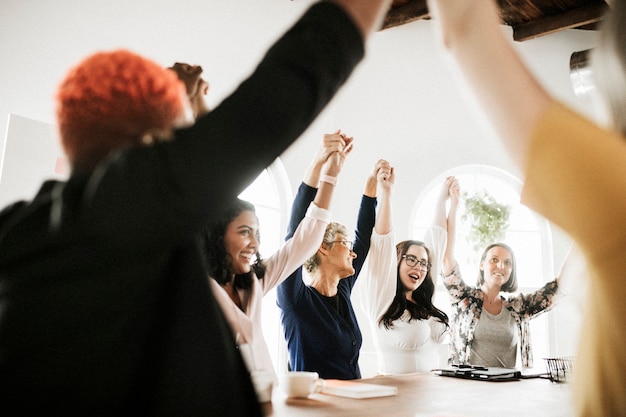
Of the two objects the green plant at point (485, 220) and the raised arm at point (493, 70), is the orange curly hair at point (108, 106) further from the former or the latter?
the green plant at point (485, 220)

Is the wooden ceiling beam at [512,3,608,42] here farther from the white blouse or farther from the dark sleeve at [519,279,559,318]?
A: the white blouse

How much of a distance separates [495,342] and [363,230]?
112 cm

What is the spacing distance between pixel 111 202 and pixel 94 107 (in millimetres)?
148

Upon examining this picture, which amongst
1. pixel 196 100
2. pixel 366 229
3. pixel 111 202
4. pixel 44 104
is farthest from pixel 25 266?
pixel 44 104

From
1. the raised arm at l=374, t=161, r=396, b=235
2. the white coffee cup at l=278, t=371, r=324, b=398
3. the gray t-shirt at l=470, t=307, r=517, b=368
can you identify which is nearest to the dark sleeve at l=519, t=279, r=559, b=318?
the gray t-shirt at l=470, t=307, r=517, b=368

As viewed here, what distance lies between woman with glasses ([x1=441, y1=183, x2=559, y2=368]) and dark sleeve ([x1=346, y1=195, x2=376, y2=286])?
29.2 inches

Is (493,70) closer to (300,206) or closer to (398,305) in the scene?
(300,206)

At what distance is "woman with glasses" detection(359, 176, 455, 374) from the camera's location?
290cm

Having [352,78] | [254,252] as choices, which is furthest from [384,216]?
[352,78]

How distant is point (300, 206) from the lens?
2488 mm

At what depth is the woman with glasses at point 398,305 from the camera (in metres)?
2.90

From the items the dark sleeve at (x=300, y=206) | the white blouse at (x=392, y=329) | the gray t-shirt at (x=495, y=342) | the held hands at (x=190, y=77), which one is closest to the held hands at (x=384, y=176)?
the white blouse at (x=392, y=329)

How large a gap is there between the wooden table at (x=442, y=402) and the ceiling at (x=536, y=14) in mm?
3849

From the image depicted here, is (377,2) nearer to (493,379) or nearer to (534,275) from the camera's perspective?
(493,379)
